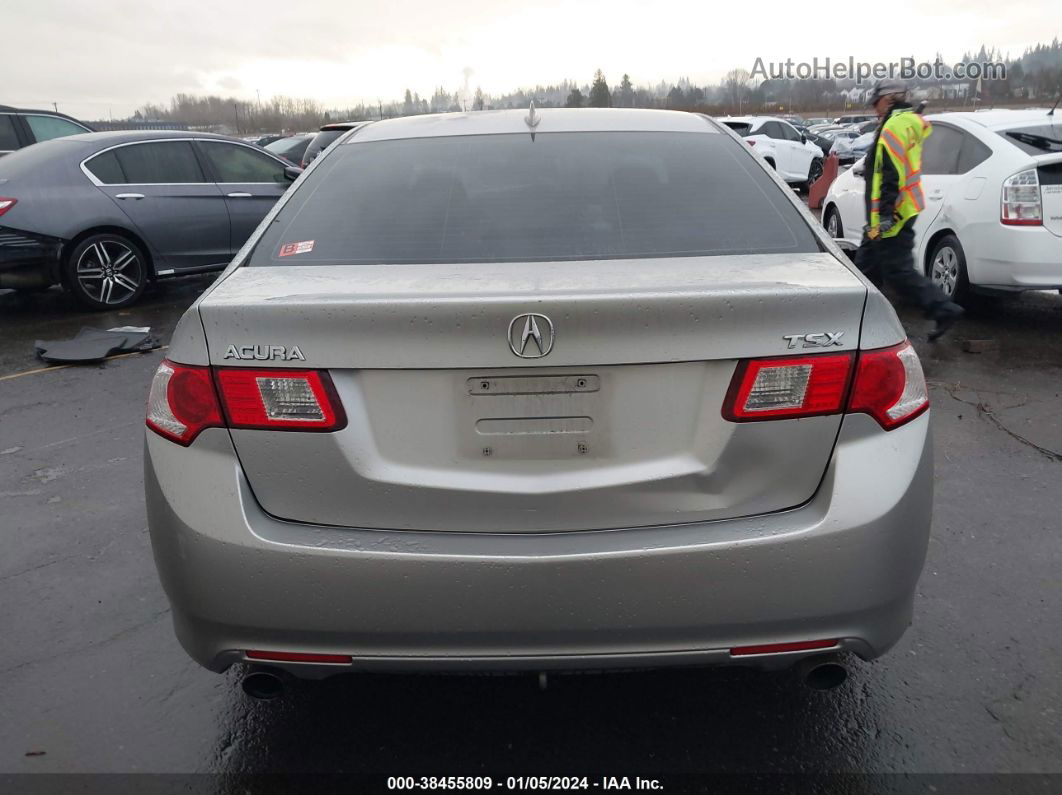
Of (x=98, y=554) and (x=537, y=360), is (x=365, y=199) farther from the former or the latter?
(x=98, y=554)

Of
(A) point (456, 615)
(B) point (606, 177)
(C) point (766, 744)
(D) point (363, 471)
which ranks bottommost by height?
(C) point (766, 744)

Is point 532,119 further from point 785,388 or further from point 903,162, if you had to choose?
point 903,162

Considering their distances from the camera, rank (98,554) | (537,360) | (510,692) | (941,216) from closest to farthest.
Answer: (537,360) < (510,692) < (98,554) < (941,216)

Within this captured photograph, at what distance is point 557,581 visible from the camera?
204cm

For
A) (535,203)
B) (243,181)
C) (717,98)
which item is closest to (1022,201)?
(535,203)

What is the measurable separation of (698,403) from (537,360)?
382 mm

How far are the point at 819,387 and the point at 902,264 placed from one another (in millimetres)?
5368

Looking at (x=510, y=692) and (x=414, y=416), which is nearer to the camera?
(x=414, y=416)

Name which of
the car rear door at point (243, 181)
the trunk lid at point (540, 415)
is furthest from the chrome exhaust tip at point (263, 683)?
the car rear door at point (243, 181)

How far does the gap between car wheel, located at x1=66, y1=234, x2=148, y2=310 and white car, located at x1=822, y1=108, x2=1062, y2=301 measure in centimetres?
673

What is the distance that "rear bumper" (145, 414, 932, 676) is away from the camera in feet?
6.71

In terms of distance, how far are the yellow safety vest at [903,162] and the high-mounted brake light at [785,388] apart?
5.25m

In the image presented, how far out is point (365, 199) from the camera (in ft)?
9.39

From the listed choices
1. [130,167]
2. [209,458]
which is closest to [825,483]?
[209,458]
